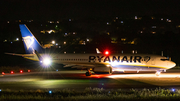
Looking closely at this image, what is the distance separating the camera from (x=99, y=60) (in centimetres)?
3550

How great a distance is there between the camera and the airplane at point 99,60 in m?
33.7

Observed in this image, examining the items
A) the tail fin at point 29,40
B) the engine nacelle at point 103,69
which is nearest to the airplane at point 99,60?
the tail fin at point 29,40

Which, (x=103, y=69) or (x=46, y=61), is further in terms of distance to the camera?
(x=46, y=61)

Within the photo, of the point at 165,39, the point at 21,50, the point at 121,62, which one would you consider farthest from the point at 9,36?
the point at 121,62

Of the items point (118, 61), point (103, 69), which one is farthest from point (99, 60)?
point (103, 69)

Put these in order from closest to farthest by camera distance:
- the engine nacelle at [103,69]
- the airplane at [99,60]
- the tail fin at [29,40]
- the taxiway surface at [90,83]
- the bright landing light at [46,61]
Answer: the taxiway surface at [90,83]
the engine nacelle at [103,69]
the airplane at [99,60]
the bright landing light at [46,61]
the tail fin at [29,40]

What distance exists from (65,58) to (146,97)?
23.3 meters

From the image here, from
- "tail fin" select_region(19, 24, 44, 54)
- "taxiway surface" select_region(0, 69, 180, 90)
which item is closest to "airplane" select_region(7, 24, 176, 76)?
"tail fin" select_region(19, 24, 44, 54)

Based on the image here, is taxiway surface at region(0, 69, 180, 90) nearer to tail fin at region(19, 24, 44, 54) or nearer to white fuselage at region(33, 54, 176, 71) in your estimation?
white fuselage at region(33, 54, 176, 71)

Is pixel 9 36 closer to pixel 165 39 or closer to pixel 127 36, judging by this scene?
pixel 127 36

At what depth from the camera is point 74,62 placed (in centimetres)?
3606

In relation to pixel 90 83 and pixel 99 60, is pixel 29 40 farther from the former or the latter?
pixel 90 83

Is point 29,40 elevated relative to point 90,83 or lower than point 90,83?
elevated

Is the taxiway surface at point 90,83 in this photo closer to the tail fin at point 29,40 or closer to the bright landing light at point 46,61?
the bright landing light at point 46,61
